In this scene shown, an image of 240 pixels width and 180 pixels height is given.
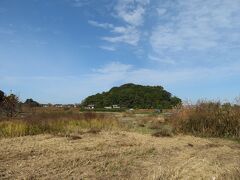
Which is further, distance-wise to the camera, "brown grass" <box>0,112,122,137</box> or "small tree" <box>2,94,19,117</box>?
"small tree" <box>2,94,19,117</box>

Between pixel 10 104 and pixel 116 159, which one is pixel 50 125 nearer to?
pixel 116 159

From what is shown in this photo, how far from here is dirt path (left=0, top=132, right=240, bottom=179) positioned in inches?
297

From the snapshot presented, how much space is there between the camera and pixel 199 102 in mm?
16797

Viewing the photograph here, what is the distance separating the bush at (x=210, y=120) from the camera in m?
15.6

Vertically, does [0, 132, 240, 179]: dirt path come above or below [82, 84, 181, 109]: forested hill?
below

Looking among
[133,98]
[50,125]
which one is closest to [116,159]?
[50,125]

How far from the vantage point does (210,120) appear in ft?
52.2

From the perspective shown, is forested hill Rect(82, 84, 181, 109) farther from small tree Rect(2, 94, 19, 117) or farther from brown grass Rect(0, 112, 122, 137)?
brown grass Rect(0, 112, 122, 137)

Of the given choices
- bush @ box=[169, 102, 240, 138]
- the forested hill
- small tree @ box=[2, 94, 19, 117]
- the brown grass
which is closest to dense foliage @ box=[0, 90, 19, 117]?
small tree @ box=[2, 94, 19, 117]

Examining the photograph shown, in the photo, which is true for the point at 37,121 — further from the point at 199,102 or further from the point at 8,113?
the point at 8,113

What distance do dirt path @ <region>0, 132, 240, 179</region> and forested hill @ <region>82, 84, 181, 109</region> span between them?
2331 inches

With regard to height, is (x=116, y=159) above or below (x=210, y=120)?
below

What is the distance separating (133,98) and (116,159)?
227 feet

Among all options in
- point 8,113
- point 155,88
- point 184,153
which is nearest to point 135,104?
point 155,88
